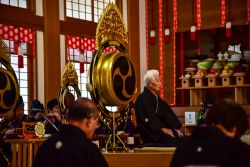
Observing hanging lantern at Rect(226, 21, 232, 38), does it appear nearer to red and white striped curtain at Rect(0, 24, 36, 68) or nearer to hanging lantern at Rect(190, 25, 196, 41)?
hanging lantern at Rect(190, 25, 196, 41)

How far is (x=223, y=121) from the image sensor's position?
2459mm

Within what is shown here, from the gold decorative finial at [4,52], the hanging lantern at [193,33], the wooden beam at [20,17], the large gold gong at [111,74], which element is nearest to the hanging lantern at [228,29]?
the hanging lantern at [193,33]

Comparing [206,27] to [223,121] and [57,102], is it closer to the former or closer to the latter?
[57,102]

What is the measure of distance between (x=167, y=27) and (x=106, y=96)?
192 inches

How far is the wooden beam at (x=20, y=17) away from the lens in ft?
25.2

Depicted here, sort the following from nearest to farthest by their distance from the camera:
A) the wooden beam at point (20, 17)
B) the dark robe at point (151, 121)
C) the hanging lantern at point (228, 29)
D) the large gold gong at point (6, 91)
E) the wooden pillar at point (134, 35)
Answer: the large gold gong at point (6, 91) → the dark robe at point (151, 121) → the wooden beam at point (20, 17) → the hanging lantern at point (228, 29) → the wooden pillar at point (134, 35)

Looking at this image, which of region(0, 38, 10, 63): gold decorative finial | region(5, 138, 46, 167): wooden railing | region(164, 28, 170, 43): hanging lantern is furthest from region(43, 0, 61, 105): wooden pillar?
region(5, 138, 46, 167): wooden railing

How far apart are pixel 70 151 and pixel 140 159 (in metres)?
2.02

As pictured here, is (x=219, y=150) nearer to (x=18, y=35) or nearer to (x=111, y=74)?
(x=111, y=74)

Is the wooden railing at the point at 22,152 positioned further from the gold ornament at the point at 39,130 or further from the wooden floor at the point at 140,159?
the wooden floor at the point at 140,159

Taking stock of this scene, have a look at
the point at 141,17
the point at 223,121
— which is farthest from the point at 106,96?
the point at 141,17

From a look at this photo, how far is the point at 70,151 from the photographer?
9.04 ft

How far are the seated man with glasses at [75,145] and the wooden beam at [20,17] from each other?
17.0ft

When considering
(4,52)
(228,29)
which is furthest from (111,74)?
Result: (228,29)
